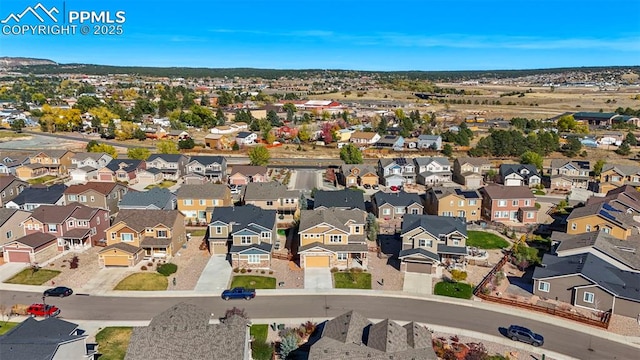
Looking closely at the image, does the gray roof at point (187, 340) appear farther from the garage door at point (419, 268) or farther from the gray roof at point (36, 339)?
the garage door at point (419, 268)

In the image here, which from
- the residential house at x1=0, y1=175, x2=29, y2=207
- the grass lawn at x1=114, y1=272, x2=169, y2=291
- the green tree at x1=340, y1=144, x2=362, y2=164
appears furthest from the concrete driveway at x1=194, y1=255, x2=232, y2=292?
the green tree at x1=340, y1=144, x2=362, y2=164

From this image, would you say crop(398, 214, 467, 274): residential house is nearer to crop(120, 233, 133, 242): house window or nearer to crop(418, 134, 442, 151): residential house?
crop(120, 233, 133, 242): house window

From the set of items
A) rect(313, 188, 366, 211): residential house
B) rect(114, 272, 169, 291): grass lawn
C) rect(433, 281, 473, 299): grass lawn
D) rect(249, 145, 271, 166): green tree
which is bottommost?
rect(114, 272, 169, 291): grass lawn

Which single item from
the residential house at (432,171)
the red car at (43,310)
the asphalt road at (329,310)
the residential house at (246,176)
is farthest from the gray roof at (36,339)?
the residential house at (432,171)

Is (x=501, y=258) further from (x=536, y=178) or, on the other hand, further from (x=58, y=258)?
(x=58, y=258)

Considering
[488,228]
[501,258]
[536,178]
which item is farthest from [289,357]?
[536,178]

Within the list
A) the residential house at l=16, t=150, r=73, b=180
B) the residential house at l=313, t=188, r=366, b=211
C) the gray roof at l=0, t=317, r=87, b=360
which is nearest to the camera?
the gray roof at l=0, t=317, r=87, b=360
